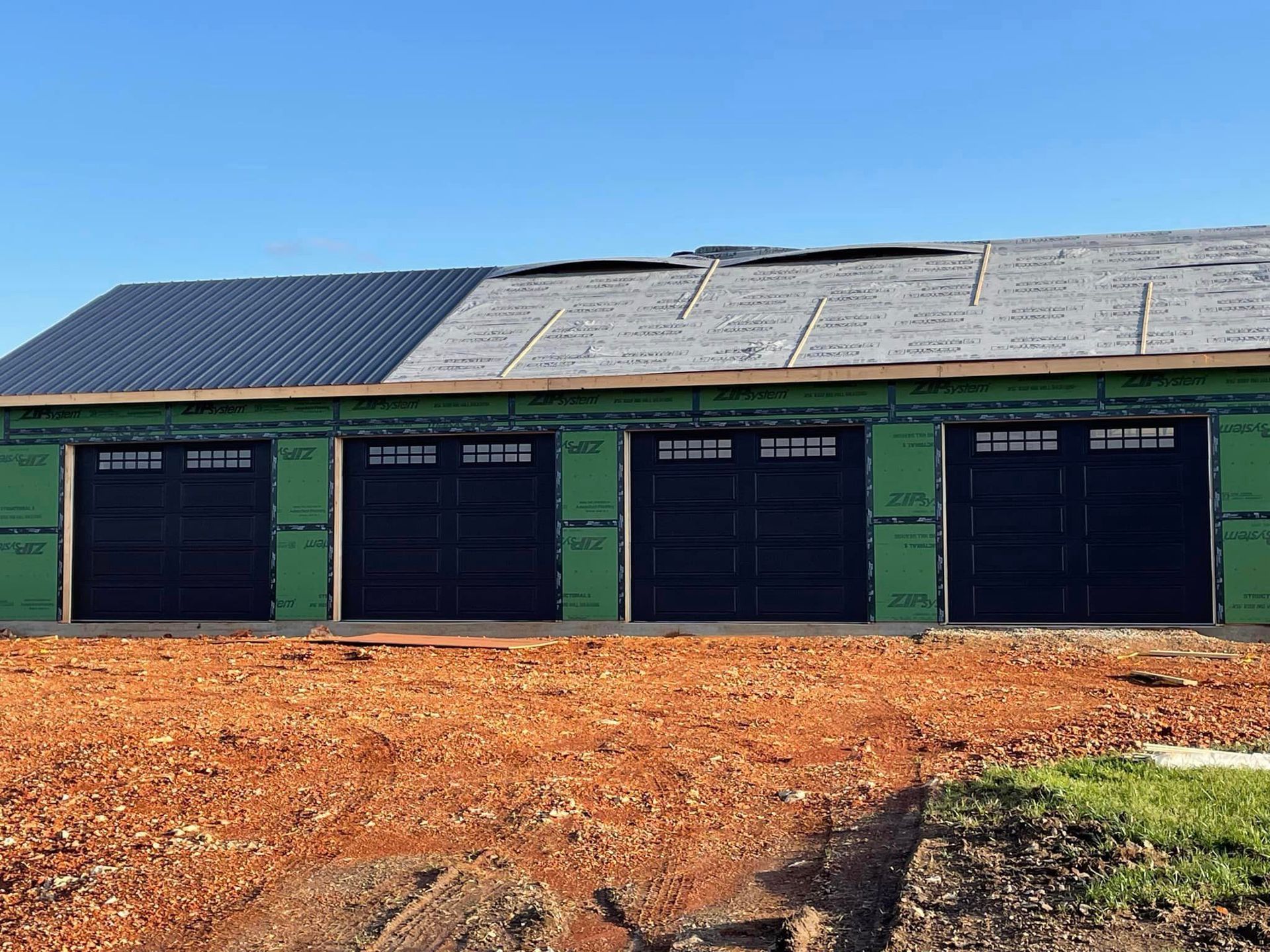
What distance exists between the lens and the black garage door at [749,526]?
17.1 m

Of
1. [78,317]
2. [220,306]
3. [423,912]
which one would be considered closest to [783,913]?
[423,912]

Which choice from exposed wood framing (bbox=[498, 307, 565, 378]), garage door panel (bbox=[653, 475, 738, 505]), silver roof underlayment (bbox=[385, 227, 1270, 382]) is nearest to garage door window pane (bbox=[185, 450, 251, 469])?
silver roof underlayment (bbox=[385, 227, 1270, 382])

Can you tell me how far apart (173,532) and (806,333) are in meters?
10.2

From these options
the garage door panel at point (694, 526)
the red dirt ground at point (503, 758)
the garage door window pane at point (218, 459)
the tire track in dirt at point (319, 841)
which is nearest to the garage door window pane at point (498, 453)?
the garage door panel at point (694, 526)

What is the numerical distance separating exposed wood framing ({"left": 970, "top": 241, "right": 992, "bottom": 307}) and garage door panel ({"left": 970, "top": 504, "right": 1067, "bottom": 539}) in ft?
11.8

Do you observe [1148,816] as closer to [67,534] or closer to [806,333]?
[806,333]

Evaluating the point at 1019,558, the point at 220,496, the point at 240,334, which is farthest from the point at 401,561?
the point at 1019,558

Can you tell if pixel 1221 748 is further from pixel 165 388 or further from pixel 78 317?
pixel 78 317

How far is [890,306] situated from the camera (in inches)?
747

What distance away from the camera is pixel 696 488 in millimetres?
17594

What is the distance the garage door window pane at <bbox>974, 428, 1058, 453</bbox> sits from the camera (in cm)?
1656

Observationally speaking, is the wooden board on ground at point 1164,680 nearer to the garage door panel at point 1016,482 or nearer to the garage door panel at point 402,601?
the garage door panel at point 1016,482

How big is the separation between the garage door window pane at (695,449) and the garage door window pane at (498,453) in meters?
1.98

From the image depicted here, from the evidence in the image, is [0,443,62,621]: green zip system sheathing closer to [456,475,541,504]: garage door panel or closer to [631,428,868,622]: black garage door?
[456,475,541,504]: garage door panel
